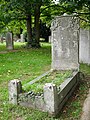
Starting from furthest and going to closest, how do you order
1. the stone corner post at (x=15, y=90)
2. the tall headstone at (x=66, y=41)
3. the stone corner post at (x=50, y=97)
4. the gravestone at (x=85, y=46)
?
the gravestone at (x=85, y=46) → the tall headstone at (x=66, y=41) → the stone corner post at (x=15, y=90) → the stone corner post at (x=50, y=97)

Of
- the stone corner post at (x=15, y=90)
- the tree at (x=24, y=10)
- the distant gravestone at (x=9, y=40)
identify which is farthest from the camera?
the distant gravestone at (x=9, y=40)

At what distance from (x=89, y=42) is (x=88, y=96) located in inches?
191

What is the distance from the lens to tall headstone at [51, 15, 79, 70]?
24.9 ft

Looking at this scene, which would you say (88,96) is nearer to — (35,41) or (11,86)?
(11,86)

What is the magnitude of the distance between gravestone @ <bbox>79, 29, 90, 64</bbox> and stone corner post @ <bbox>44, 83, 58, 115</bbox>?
20.6ft

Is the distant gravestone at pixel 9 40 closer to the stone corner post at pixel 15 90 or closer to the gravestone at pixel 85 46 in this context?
the gravestone at pixel 85 46

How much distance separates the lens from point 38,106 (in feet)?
15.6

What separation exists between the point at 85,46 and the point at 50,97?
21.7ft

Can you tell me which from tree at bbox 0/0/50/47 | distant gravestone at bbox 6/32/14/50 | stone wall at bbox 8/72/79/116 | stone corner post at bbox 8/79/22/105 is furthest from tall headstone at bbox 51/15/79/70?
distant gravestone at bbox 6/32/14/50

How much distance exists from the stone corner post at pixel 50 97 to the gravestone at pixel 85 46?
6289mm

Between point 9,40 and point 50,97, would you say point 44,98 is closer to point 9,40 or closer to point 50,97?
point 50,97

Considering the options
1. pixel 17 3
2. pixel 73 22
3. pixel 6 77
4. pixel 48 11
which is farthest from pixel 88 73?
pixel 48 11

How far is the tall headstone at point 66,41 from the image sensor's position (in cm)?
758

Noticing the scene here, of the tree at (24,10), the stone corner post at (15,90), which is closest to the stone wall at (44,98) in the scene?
the stone corner post at (15,90)
